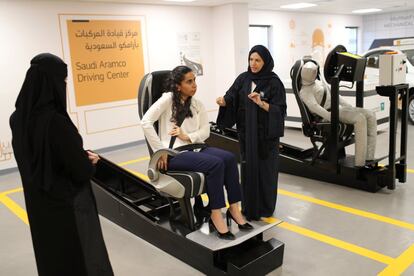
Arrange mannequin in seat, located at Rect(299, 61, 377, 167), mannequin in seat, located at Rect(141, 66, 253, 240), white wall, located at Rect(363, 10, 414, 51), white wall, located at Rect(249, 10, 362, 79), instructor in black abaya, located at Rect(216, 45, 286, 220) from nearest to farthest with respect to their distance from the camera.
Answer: mannequin in seat, located at Rect(141, 66, 253, 240)
instructor in black abaya, located at Rect(216, 45, 286, 220)
mannequin in seat, located at Rect(299, 61, 377, 167)
white wall, located at Rect(249, 10, 362, 79)
white wall, located at Rect(363, 10, 414, 51)

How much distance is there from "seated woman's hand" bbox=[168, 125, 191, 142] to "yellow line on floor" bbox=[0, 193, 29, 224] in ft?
6.55

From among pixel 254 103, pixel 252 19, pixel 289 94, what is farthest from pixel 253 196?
pixel 252 19

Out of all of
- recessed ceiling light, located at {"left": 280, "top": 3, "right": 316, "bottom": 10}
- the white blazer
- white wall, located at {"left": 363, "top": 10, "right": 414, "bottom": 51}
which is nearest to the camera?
the white blazer

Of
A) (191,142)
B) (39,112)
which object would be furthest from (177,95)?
(39,112)

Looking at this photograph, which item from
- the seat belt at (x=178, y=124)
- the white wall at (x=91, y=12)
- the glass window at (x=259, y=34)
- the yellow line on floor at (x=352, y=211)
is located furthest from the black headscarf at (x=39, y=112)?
the glass window at (x=259, y=34)

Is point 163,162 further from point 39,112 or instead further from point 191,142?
point 39,112

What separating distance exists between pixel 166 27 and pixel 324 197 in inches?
190

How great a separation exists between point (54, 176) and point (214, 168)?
120 centimetres

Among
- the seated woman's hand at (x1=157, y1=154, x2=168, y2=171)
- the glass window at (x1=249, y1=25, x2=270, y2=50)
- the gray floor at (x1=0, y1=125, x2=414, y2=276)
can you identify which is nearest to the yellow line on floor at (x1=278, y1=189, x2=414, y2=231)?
the gray floor at (x1=0, y1=125, x2=414, y2=276)

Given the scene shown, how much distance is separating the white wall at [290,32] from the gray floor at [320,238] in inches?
249

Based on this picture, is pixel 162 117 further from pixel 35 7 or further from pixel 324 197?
pixel 35 7

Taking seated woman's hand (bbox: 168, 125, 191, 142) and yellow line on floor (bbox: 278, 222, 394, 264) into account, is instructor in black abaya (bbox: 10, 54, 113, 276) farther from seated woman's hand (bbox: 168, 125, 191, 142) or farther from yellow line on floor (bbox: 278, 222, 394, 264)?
yellow line on floor (bbox: 278, 222, 394, 264)

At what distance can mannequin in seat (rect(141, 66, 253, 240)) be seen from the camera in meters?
2.88

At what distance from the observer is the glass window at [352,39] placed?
13281mm
